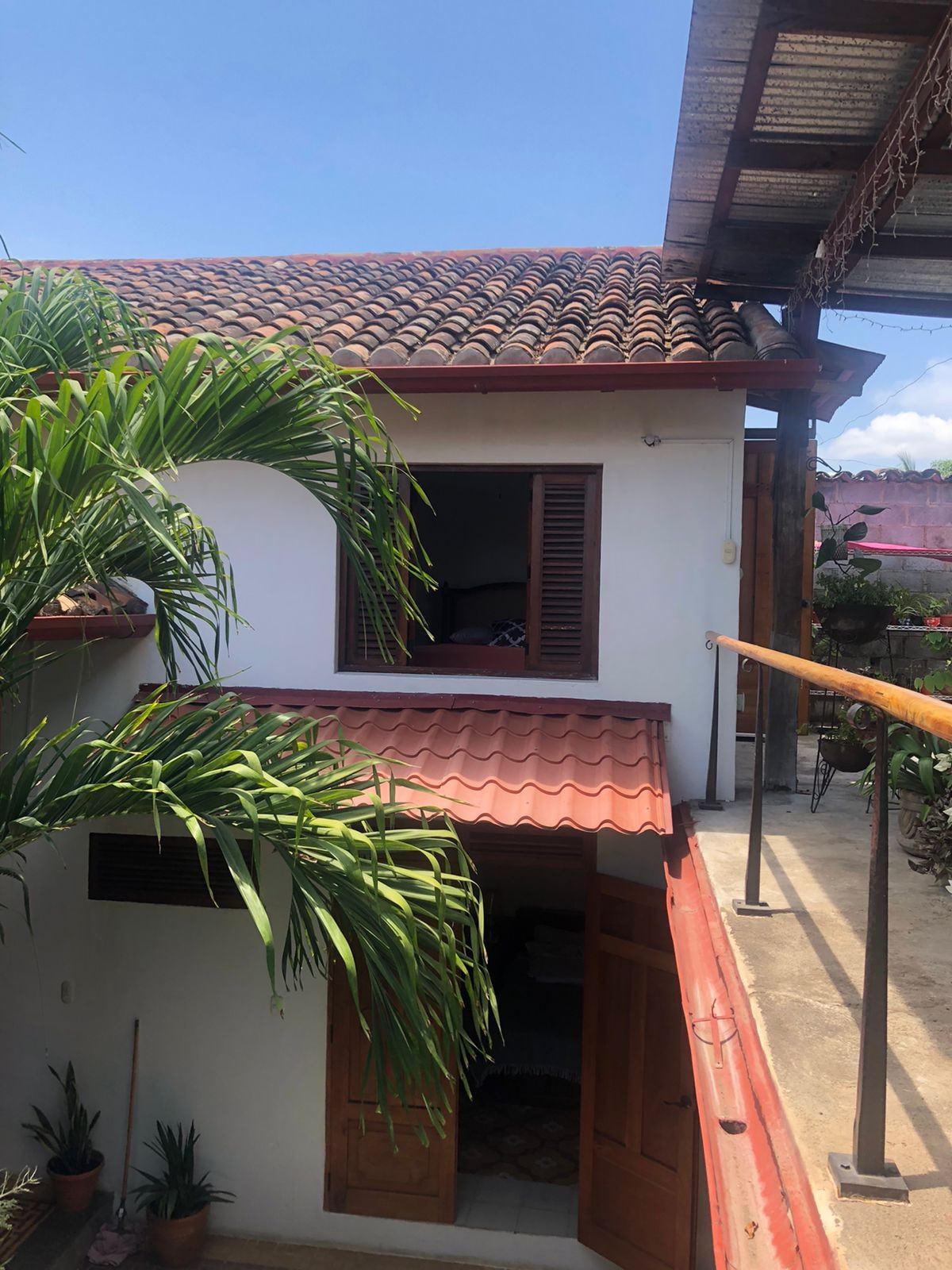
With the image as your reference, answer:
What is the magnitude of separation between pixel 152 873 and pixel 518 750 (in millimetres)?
2819

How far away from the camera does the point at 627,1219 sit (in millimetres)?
5414

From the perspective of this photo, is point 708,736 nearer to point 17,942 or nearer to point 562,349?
point 562,349

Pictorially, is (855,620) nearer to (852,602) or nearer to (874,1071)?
(852,602)

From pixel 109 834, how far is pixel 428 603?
15.0 ft

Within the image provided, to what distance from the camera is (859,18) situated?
3.10 metres

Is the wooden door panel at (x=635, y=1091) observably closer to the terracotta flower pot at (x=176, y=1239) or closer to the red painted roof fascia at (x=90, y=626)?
the terracotta flower pot at (x=176, y=1239)

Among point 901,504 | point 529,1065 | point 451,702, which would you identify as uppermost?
point 901,504

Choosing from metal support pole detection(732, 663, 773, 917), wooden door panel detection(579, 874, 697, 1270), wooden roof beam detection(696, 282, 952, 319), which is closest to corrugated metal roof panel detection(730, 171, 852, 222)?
wooden roof beam detection(696, 282, 952, 319)

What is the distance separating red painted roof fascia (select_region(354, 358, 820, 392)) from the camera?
4.95 m

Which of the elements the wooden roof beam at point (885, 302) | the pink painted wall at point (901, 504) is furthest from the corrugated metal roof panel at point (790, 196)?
the pink painted wall at point (901, 504)

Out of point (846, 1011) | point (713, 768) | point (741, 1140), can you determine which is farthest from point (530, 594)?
point (741, 1140)

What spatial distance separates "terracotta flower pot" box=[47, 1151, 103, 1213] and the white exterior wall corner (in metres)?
0.19

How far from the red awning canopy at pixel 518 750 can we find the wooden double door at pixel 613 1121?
919 mm

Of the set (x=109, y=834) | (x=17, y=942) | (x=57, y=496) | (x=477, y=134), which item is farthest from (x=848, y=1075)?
(x=477, y=134)
